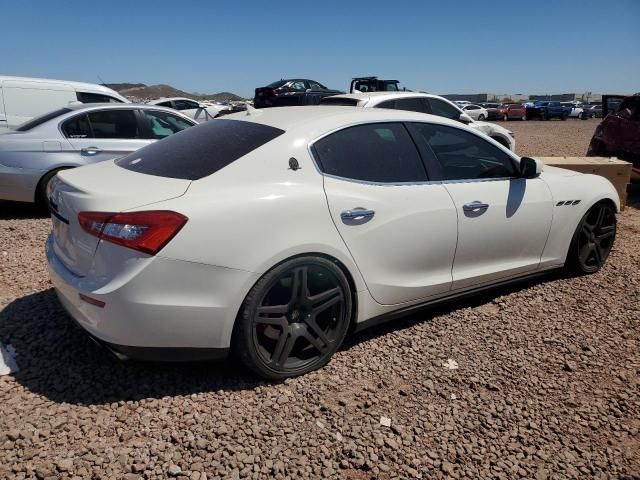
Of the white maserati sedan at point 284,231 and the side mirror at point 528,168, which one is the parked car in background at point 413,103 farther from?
the white maserati sedan at point 284,231

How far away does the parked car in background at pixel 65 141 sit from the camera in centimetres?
602

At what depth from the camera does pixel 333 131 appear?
3059mm

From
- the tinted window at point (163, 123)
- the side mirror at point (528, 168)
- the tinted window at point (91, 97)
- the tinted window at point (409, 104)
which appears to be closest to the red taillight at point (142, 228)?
the side mirror at point (528, 168)

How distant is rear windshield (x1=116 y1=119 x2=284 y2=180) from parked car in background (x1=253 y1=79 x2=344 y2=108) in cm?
1596

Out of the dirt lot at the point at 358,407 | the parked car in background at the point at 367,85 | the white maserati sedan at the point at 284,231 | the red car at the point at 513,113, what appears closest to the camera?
the dirt lot at the point at 358,407

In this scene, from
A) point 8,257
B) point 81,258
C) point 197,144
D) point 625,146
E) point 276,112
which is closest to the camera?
point 81,258

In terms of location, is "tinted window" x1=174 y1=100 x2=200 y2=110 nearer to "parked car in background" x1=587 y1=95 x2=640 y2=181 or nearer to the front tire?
"parked car in background" x1=587 y1=95 x2=640 y2=181

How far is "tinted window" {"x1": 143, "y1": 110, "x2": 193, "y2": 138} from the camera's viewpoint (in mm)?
6914

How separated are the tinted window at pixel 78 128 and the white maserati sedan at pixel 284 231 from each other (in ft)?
11.8

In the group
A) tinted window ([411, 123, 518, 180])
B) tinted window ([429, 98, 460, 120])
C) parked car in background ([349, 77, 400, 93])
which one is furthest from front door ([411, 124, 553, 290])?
parked car in background ([349, 77, 400, 93])

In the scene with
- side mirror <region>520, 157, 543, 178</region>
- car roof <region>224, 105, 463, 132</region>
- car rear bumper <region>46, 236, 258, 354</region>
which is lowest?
car rear bumper <region>46, 236, 258, 354</region>

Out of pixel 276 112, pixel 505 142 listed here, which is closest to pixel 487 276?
pixel 276 112

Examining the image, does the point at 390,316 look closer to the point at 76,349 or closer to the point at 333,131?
the point at 333,131

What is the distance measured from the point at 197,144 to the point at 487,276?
2199 mm
